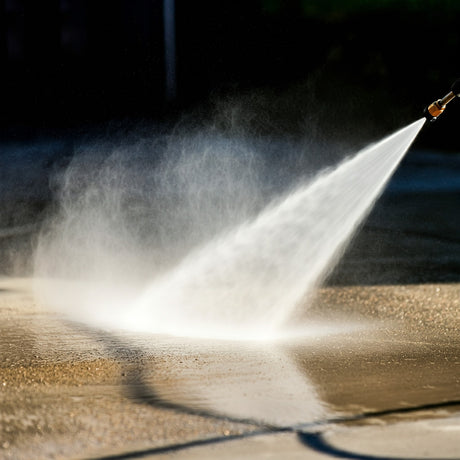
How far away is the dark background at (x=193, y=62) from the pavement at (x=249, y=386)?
8.97m

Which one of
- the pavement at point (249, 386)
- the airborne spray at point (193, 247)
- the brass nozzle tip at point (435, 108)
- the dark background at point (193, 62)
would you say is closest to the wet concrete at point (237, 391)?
the pavement at point (249, 386)

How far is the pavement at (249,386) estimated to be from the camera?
3.57m

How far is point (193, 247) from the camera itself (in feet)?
25.5

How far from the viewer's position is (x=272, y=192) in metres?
10.5

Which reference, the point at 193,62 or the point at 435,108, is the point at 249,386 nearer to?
the point at 435,108

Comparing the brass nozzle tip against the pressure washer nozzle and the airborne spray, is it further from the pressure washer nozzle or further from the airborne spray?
the airborne spray

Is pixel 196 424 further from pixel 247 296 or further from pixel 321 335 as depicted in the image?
pixel 247 296

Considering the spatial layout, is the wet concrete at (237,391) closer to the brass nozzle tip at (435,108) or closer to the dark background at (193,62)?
A: the brass nozzle tip at (435,108)

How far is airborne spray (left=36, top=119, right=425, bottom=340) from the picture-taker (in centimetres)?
581

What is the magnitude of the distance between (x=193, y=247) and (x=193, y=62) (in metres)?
8.42

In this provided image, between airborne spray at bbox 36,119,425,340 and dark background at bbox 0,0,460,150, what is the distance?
3.81m

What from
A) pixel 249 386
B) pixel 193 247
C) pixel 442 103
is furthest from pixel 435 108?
pixel 193 247

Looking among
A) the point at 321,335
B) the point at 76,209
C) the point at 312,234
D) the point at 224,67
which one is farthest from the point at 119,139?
the point at 321,335

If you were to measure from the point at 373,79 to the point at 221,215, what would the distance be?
20.1 feet
